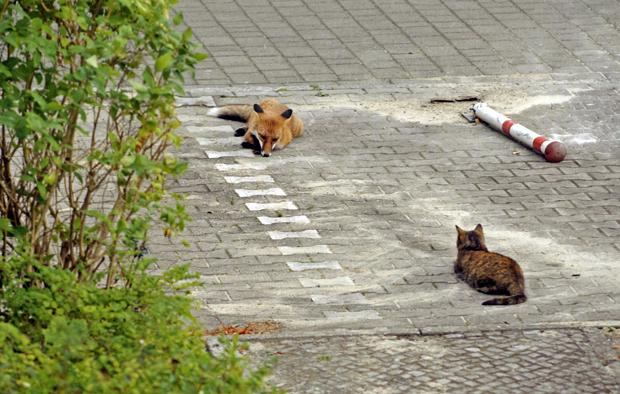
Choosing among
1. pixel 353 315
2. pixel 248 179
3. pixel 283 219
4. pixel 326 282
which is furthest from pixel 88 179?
pixel 248 179

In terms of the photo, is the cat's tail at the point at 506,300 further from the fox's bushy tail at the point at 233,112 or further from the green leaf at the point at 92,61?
the fox's bushy tail at the point at 233,112

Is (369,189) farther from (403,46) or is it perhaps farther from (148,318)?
(148,318)

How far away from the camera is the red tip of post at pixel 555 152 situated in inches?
561

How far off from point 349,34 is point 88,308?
10.7 m

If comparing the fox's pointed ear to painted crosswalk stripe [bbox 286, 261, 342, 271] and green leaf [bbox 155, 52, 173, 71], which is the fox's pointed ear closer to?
painted crosswalk stripe [bbox 286, 261, 342, 271]

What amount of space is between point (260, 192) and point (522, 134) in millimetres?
2938

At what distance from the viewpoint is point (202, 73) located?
16578 millimetres

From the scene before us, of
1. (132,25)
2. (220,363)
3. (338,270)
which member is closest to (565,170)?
(338,270)

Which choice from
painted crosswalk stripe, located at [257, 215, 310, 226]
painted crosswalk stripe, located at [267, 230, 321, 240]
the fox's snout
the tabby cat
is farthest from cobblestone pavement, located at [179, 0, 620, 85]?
the tabby cat

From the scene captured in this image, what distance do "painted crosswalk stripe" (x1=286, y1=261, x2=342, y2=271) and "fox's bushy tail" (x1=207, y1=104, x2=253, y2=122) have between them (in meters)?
3.53

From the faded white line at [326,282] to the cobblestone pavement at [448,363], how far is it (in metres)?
1.13

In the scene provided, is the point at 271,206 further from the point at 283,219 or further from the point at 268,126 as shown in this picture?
the point at 268,126

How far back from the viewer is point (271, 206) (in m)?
13.0

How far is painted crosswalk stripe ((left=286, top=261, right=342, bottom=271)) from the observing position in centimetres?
1177
